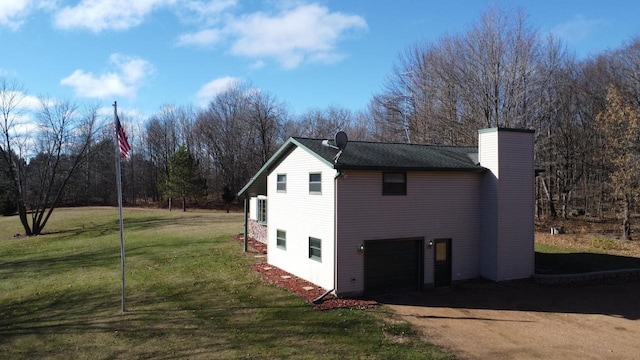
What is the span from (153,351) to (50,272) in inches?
550

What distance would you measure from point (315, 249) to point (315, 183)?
2.31 m

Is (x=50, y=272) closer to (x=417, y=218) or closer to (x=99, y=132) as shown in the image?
(x=417, y=218)

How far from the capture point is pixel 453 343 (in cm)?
984

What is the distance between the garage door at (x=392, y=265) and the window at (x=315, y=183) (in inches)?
97.5

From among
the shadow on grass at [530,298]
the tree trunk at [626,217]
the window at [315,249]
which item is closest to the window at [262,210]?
the window at [315,249]

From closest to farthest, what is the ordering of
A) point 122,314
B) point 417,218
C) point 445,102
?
point 122,314
point 417,218
point 445,102

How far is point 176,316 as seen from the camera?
40.1 ft

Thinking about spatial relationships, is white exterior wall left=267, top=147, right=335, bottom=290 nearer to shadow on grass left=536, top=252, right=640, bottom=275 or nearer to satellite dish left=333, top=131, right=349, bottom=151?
satellite dish left=333, top=131, right=349, bottom=151

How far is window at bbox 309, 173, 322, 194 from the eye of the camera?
14.6m

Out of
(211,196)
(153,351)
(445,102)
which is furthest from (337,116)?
(153,351)

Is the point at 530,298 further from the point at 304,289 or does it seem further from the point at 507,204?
the point at 304,289

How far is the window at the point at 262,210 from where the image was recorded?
22867mm

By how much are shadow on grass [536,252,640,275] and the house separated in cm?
254

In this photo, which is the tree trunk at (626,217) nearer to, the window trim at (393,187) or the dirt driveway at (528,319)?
the dirt driveway at (528,319)
